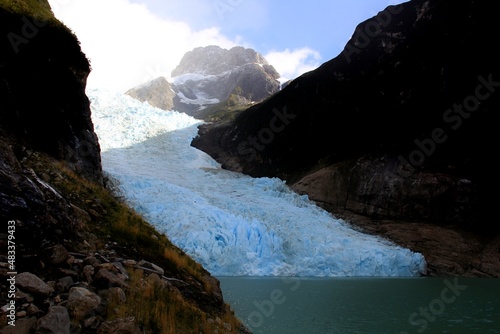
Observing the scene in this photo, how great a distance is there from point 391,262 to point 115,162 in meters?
27.7

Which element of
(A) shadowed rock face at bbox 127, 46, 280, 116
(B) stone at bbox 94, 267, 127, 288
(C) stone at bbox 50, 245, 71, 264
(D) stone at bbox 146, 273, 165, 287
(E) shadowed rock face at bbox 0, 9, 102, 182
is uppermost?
(A) shadowed rock face at bbox 127, 46, 280, 116

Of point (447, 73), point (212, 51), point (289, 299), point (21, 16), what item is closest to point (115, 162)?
point (21, 16)

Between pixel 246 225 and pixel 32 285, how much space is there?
2269 cm

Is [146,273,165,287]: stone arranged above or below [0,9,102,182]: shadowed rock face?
below

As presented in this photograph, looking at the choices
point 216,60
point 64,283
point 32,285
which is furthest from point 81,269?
point 216,60

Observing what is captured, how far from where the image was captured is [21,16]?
41.7ft

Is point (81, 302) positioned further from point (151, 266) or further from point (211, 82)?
point (211, 82)

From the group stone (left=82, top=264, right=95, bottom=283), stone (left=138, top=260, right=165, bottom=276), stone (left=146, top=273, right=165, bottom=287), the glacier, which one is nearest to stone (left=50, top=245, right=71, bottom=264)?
stone (left=82, top=264, right=95, bottom=283)

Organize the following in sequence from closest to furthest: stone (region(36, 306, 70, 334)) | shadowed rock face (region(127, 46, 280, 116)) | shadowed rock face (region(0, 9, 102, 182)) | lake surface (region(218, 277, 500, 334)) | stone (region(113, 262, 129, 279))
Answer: stone (region(36, 306, 70, 334)) → stone (region(113, 262, 129, 279)) → lake surface (region(218, 277, 500, 334)) → shadowed rock face (region(0, 9, 102, 182)) → shadowed rock face (region(127, 46, 280, 116))

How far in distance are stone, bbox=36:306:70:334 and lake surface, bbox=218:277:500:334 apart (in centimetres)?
676

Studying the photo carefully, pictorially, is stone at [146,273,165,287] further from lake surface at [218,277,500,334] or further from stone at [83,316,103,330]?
lake surface at [218,277,500,334]

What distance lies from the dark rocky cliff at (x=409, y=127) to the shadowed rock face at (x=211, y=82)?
66.9 m

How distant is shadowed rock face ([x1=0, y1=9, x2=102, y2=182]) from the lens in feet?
37.8

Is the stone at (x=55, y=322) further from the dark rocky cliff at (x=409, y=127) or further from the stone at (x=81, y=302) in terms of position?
the dark rocky cliff at (x=409, y=127)
